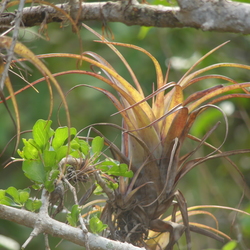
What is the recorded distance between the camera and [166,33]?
248 centimetres

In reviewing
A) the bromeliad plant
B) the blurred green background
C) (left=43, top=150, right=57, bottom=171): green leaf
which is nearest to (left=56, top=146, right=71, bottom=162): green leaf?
(left=43, top=150, right=57, bottom=171): green leaf

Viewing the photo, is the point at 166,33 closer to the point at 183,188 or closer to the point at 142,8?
the point at 183,188

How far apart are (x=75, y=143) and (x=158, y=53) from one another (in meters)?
1.87

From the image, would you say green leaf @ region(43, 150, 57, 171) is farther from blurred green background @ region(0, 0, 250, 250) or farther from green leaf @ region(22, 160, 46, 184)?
blurred green background @ region(0, 0, 250, 250)

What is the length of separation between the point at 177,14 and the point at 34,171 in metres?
0.61

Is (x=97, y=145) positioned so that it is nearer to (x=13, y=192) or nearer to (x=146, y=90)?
(x=13, y=192)

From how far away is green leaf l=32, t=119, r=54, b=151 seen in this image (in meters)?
0.69

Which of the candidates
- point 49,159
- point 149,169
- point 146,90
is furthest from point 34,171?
point 146,90

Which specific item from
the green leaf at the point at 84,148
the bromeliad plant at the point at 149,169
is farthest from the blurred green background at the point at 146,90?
the green leaf at the point at 84,148

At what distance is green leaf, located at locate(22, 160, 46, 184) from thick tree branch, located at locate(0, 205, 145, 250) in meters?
0.07

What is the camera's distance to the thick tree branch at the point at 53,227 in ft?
2.01

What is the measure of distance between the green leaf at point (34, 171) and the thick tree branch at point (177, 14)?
46 cm

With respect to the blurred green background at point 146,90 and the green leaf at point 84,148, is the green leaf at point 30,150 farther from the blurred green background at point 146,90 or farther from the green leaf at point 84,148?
Answer: the blurred green background at point 146,90

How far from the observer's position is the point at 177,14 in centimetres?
107
